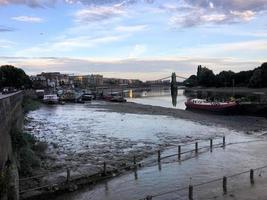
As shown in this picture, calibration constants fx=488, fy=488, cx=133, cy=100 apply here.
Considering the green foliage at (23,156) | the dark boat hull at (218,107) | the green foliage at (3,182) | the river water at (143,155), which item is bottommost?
the river water at (143,155)

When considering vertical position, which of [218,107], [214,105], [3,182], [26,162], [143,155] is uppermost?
[3,182]

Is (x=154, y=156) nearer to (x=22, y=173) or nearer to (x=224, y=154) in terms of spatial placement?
(x=224, y=154)

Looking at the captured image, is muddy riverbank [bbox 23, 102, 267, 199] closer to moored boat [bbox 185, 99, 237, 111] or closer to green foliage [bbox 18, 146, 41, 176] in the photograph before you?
green foliage [bbox 18, 146, 41, 176]

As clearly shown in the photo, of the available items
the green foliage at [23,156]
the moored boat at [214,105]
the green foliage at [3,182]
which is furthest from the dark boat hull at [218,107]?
the green foliage at [3,182]

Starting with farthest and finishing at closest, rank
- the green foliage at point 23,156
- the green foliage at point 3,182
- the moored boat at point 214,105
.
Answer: the moored boat at point 214,105, the green foliage at point 23,156, the green foliage at point 3,182

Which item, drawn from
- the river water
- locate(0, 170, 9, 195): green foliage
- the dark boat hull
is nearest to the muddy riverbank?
the river water

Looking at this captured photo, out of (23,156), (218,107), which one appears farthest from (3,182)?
(218,107)

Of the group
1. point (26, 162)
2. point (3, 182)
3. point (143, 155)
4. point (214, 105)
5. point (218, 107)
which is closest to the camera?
point (3, 182)

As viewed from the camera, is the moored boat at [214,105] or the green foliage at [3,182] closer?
the green foliage at [3,182]

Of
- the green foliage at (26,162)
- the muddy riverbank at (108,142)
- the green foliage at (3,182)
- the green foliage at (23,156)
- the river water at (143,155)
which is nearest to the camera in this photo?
the green foliage at (3,182)

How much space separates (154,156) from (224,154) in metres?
6.17

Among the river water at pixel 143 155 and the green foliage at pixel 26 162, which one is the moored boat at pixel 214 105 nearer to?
the river water at pixel 143 155

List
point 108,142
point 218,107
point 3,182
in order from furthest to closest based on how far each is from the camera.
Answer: point 218,107 < point 108,142 < point 3,182

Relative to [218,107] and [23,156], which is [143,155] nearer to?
[23,156]
